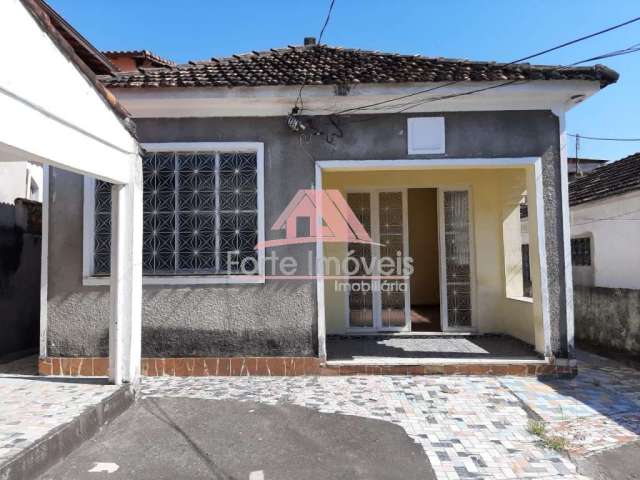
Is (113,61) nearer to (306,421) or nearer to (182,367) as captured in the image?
(182,367)

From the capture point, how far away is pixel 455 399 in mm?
5449

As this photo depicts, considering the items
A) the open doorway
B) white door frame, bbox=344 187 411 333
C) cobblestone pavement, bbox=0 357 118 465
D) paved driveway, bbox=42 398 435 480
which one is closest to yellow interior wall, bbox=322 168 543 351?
white door frame, bbox=344 187 411 333

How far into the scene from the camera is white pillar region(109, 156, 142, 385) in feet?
17.6

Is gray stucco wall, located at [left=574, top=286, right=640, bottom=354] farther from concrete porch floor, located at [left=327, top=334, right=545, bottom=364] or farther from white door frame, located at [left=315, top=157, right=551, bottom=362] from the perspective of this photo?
white door frame, located at [left=315, top=157, right=551, bottom=362]

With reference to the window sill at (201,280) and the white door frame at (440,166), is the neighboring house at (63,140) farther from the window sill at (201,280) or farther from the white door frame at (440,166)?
the white door frame at (440,166)

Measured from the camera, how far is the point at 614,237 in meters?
8.48

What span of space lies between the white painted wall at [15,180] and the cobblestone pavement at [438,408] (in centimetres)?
637

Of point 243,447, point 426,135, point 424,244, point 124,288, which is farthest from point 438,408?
point 424,244

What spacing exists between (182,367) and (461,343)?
469cm

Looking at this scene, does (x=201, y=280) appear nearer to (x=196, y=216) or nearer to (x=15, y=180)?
(x=196, y=216)

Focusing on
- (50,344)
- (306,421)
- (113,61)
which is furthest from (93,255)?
(113,61)

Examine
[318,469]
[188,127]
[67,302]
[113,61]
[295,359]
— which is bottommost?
[318,469]

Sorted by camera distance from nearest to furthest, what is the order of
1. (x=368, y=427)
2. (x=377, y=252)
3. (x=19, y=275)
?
(x=368, y=427) → (x=19, y=275) → (x=377, y=252)

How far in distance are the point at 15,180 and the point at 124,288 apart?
272 inches
